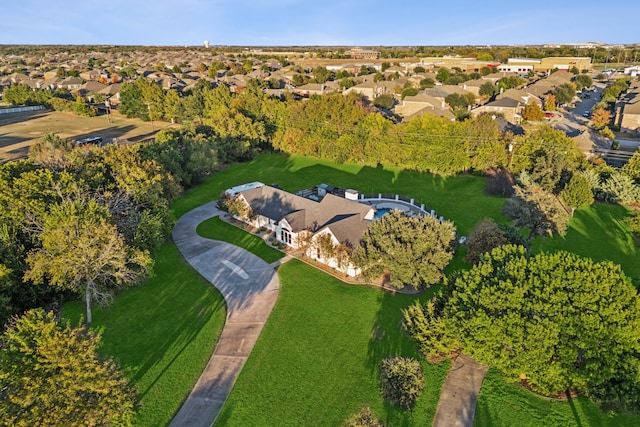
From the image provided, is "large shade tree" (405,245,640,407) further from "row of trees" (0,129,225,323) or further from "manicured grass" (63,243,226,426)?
"row of trees" (0,129,225,323)

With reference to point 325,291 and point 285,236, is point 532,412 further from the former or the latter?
point 285,236

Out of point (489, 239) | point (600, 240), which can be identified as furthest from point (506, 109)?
point (489, 239)

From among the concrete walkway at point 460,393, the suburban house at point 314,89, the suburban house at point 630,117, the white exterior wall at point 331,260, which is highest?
the suburban house at point 314,89

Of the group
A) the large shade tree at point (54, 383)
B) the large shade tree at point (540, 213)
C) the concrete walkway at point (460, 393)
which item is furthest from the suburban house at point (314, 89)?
the large shade tree at point (54, 383)

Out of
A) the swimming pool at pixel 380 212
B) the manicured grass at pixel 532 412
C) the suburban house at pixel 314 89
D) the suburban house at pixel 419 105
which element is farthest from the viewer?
the suburban house at pixel 314 89

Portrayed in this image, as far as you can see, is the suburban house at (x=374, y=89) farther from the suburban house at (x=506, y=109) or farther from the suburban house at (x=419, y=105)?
the suburban house at (x=506, y=109)

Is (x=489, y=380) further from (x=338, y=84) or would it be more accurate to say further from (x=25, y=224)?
(x=338, y=84)
